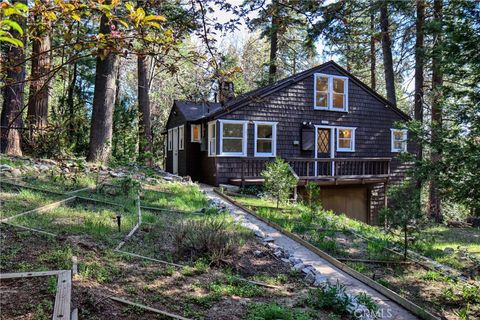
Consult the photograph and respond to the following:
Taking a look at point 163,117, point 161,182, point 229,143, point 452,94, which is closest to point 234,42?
point 163,117

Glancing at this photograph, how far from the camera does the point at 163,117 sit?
98.0 feet

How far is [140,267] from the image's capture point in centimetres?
350

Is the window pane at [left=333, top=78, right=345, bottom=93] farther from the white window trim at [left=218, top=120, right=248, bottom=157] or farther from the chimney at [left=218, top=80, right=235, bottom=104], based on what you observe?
the chimney at [left=218, top=80, right=235, bottom=104]

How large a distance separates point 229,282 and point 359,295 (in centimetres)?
127

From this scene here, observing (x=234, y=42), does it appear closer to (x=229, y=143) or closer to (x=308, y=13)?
(x=229, y=143)

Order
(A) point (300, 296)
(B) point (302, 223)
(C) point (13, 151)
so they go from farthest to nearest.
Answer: (C) point (13, 151) → (B) point (302, 223) → (A) point (300, 296)

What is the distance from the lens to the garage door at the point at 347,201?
1453cm

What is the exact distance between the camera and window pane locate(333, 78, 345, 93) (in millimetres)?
15102

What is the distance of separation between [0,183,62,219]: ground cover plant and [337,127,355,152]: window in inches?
466

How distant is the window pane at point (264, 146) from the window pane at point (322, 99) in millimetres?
2859

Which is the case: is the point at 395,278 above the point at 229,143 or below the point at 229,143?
below

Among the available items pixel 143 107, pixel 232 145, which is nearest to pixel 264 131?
pixel 232 145

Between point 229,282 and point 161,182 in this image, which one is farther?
point 161,182

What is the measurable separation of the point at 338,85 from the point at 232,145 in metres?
5.69
